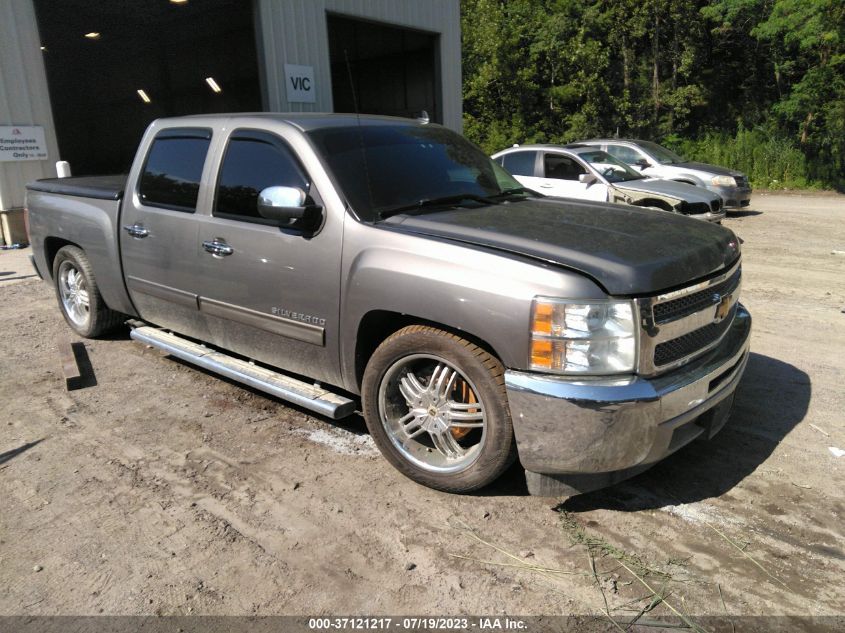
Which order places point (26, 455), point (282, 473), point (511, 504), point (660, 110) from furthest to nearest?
point (660, 110) < point (26, 455) < point (282, 473) < point (511, 504)

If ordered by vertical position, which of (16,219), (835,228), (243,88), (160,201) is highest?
(243,88)

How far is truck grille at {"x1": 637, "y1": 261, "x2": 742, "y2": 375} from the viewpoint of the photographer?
9.48 feet

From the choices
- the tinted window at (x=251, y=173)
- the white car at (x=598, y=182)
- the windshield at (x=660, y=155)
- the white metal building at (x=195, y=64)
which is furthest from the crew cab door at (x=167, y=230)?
the windshield at (x=660, y=155)

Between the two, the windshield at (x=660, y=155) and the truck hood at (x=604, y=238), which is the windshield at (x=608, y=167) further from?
the truck hood at (x=604, y=238)

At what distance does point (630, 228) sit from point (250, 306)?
2.27 m

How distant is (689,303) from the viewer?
123 inches

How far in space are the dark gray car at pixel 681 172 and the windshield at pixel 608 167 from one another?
2734 millimetres

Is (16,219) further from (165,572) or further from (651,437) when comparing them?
(651,437)

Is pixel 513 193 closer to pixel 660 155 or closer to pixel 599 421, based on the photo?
pixel 599 421

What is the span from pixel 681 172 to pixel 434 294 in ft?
41.7

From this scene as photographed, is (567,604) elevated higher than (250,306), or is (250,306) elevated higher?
(250,306)

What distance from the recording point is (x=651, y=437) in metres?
2.90

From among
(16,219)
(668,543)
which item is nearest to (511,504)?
(668,543)

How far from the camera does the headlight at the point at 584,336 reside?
2818 millimetres
